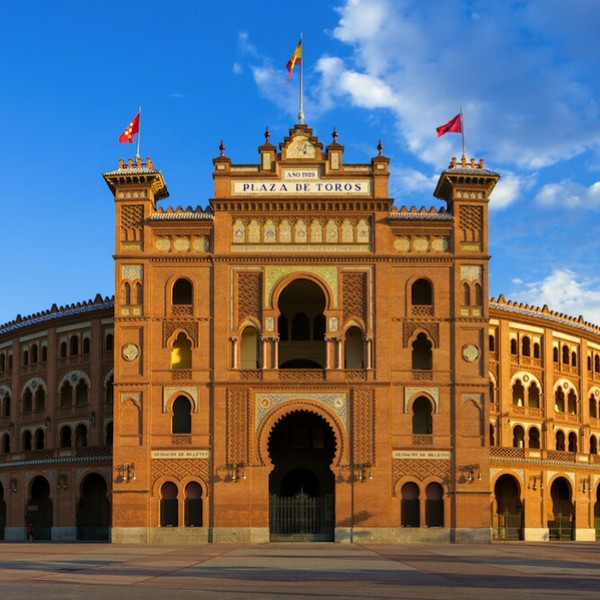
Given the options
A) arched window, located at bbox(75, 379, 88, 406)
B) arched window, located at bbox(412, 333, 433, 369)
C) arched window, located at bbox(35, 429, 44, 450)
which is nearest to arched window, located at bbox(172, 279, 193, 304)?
arched window, located at bbox(412, 333, 433, 369)

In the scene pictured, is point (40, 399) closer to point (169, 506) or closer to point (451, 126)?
point (169, 506)

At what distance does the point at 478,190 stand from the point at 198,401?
62.2ft

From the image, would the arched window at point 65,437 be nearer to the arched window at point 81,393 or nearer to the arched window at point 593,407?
the arched window at point 81,393

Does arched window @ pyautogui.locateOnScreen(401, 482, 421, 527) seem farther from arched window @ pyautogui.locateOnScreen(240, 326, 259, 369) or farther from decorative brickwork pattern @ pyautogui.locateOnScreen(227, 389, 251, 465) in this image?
arched window @ pyautogui.locateOnScreen(240, 326, 259, 369)

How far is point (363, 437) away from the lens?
56.0m

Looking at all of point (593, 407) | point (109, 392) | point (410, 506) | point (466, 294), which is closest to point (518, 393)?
point (593, 407)

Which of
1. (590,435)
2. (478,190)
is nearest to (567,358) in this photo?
(590,435)

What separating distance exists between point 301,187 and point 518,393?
71.8 ft

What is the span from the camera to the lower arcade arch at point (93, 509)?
63.8 metres

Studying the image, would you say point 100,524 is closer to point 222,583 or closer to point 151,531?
point 151,531

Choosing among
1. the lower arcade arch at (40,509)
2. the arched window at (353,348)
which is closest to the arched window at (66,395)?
the lower arcade arch at (40,509)

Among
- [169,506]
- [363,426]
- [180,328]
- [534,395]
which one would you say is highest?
[180,328]

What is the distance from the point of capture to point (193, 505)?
184 ft

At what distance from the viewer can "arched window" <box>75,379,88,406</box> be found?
69.5m
